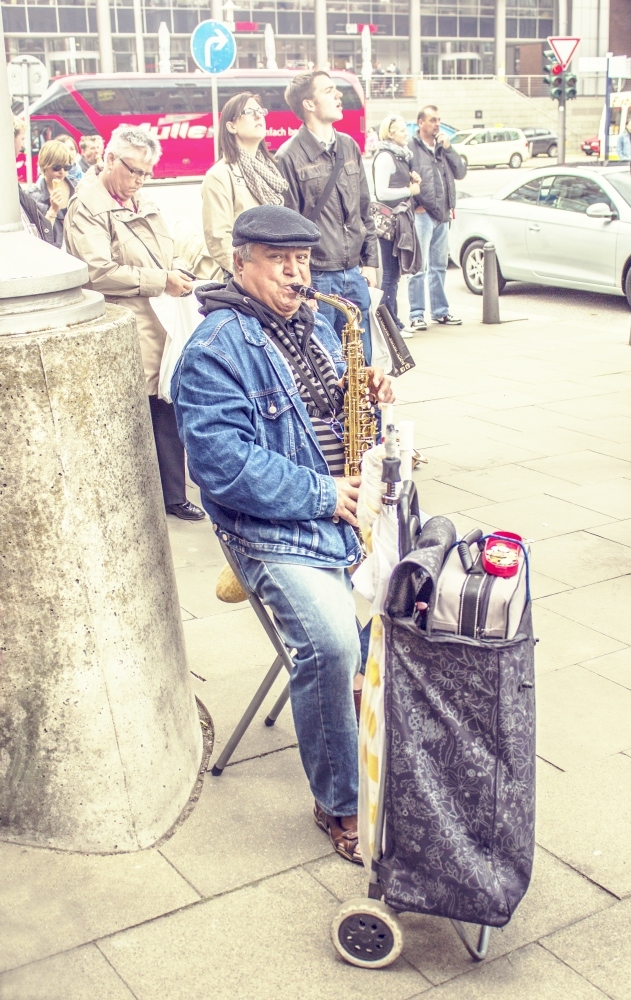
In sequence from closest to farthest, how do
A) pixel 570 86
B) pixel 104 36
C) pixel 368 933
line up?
pixel 368 933, pixel 570 86, pixel 104 36

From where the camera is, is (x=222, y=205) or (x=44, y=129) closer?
(x=222, y=205)

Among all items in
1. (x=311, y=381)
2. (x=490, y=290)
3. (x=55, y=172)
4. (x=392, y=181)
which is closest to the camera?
(x=311, y=381)

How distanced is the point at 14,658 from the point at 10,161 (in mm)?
1400

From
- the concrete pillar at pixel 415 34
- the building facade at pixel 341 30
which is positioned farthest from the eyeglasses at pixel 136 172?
the concrete pillar at pixel 415 34

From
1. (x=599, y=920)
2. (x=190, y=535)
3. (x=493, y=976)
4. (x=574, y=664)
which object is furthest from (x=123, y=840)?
(x=190, y=535)

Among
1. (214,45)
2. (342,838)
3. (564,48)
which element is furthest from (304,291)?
(564,48)

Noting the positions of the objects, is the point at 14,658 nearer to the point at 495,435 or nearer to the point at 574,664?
the point at 574,664

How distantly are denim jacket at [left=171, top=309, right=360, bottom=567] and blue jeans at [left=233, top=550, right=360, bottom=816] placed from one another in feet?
0.28

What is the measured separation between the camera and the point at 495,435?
7660 millimetres

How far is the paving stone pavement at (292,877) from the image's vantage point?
8.89 ft

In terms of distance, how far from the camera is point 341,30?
7106 cm

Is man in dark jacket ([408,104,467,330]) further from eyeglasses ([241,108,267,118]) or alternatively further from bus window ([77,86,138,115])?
bus window ([77,86,138,115])

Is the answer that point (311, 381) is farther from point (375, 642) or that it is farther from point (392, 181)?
point (392, 181)

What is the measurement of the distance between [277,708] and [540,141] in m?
51.5
